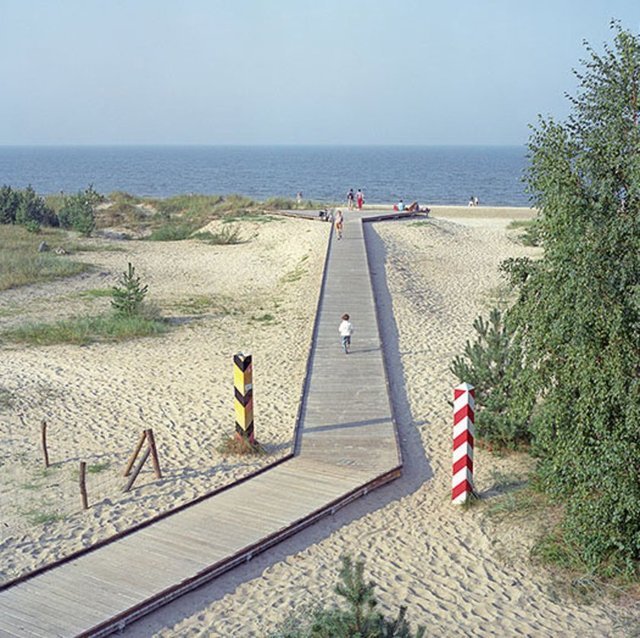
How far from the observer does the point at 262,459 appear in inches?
434

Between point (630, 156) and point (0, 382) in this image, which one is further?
point (0, 382)

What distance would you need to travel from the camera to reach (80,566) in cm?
779

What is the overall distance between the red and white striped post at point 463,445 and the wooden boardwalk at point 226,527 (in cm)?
95

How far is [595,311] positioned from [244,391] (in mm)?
5148

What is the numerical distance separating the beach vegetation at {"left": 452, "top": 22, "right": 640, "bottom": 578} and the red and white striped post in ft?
4.86

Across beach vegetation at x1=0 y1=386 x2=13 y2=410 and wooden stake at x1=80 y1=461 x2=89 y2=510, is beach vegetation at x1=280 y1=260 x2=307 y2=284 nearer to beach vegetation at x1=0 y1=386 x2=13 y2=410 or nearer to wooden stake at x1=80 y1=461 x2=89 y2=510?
beach vegetation at x1=0 y1=386 x2=13 y2=410

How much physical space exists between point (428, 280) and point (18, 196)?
73.9ft

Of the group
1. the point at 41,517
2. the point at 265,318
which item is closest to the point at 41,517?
the point at 41,517

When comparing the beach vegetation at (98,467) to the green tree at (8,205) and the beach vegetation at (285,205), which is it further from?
the beach vegetation at (285,205)

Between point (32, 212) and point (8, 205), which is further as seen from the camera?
point (32, 212)

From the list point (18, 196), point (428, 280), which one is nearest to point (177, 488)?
point (428, 280)

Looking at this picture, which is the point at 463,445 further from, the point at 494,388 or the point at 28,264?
the point at 28,264

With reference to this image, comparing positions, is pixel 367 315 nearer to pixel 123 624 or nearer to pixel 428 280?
pixel 428 280

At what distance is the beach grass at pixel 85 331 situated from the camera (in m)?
17.5
